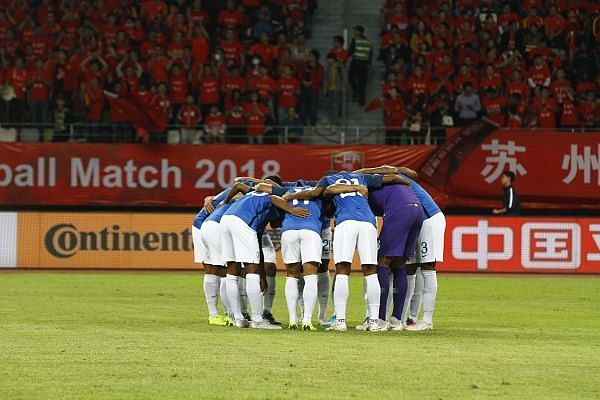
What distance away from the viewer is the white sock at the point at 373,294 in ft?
51.0

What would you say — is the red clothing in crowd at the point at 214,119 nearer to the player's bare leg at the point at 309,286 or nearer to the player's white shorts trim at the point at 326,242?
the player's white shorts trim at the point at 326,242

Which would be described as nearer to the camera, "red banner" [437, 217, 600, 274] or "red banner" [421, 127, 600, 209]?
"red banner" [437, 217, 600, 274]

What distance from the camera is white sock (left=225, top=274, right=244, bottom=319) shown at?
16328 mm

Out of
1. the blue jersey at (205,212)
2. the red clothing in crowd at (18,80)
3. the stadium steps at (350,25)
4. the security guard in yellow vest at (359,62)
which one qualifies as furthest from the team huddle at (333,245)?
the stadium steps at (350,25)

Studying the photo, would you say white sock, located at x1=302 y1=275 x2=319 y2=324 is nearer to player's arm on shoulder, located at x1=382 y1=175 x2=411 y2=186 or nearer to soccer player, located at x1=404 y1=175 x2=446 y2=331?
soccer player, located at x1=404 y1=175 x2=446 y2=331

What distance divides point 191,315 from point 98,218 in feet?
36.4

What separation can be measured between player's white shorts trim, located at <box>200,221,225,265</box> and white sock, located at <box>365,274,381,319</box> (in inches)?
92.5

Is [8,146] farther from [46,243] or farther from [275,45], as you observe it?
[275,45]

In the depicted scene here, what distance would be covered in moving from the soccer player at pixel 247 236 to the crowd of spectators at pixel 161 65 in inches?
545

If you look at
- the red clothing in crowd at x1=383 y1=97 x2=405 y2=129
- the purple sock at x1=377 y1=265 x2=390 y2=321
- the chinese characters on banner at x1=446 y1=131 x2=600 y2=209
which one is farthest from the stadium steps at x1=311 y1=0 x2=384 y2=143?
the purple sock at x1=377 y1=265 x2=390 y2=321

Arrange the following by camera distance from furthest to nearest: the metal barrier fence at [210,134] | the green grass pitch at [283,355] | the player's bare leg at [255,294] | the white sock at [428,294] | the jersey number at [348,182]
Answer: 1. the metal barrier fence at [210,134]
2. the white sock at [428,294]
3. the jersey number at [348,182]
4. the player's bare leg at [255,294]
5. the green grass pitch at [283,355]

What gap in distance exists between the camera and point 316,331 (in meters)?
15.7

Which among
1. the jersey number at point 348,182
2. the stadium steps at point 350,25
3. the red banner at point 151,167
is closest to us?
the jersey number at point 348,182

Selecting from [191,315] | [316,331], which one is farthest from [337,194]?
[191,315]
